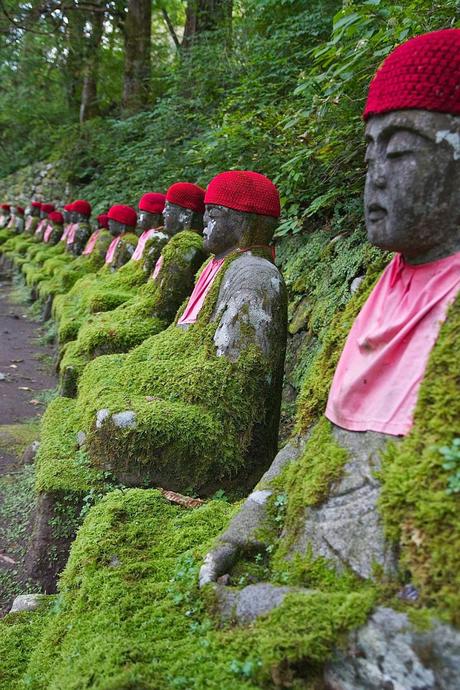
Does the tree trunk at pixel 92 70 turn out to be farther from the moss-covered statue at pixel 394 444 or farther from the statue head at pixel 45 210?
the moss-covered statue at pixel 394 444

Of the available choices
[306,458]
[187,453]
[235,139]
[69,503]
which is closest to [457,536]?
[306,458]

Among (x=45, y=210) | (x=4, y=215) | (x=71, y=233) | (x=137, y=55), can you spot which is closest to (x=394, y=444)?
(x=71, y=233)

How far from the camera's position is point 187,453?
9.46 ft

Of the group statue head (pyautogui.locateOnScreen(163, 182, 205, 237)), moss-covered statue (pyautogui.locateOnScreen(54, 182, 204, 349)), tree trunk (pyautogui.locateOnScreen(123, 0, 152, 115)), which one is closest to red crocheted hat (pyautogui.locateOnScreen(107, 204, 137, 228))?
moss-covered statue (pyautogui.locateOnScreen(54, 182, 204, 349))

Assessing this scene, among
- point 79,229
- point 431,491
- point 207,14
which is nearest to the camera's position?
point 431,491

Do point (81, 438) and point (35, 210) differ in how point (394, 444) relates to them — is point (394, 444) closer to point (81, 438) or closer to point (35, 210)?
point (81, 438)

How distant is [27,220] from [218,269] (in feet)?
54.1

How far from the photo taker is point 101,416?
116 inches

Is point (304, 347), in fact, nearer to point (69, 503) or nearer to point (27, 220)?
point (69, 503)

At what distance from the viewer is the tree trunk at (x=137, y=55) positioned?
45.3 ft

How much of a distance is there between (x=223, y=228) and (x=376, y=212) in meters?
1.73

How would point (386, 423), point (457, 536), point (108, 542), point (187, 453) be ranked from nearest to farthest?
point (457, 536) < point (386, 423) < point (108, 542) < point (187, 453)

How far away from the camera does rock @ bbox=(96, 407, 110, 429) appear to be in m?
2.93

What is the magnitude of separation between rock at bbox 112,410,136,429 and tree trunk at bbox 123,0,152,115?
1345 cm
